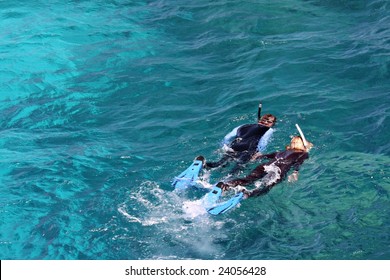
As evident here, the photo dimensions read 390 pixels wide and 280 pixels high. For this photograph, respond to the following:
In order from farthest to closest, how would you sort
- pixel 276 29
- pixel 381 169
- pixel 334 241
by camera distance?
pixel 276 29 → pixel 381 169 → pixel 334 241

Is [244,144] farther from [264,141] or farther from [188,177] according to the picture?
[188,177]

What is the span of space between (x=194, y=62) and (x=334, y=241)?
24.0 ft

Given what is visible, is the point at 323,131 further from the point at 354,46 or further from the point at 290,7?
the point at 290,7

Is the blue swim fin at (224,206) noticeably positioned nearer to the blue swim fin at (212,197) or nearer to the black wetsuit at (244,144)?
the blue swim fin at (212,197)

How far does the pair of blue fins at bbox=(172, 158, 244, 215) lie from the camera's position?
8766mm

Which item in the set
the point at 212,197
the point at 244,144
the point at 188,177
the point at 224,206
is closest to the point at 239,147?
the point at 244,144

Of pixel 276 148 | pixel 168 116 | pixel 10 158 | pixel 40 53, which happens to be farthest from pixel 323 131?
pixel 40 53

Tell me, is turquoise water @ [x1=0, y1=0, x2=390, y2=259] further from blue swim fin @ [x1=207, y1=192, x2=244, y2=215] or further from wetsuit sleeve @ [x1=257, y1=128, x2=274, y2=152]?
wetsuit sleeve @ [x1=257, y1=128, x2=274, y2=152]

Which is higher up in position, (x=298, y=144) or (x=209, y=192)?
(x=298, y=144)

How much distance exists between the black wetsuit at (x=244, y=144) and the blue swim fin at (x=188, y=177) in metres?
0.37

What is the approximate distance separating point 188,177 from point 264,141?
171 cm

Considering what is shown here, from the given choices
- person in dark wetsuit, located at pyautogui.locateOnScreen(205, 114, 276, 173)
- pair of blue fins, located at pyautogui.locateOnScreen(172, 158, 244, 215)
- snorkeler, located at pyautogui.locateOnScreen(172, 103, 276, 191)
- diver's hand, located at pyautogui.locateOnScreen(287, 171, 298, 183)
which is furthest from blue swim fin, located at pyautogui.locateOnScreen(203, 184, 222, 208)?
diver's hand, located at pyautogui.locateOnScreen(287, 171, 298, 183)

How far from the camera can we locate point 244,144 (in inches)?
409

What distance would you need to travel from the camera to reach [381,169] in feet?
32.4
